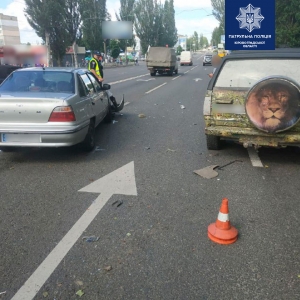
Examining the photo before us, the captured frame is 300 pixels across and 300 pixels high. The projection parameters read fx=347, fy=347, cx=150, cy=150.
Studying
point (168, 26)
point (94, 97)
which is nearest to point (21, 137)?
point (94, 97)

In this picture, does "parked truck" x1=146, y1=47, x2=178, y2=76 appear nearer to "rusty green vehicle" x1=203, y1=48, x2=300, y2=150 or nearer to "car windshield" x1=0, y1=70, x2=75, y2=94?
"car windshield" x1=0, y1=70, x2=75, y2=94

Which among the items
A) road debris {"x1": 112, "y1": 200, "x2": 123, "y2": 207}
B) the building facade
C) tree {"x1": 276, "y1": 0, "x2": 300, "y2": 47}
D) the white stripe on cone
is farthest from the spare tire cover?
tree {"x1": 276, "y1": 0, "x2": 300, "y2": 47}

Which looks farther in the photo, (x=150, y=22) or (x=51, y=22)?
(x=150, y=22)

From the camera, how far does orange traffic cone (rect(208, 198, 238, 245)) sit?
10.9 feet

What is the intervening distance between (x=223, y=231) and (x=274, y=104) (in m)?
2.34

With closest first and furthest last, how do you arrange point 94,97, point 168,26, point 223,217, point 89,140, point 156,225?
point 223,217 < point 156,225 < point 89,140 < point 94,97 < point 168,26

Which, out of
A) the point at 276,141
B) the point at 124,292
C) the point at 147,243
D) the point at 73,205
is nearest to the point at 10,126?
the point at 73,205

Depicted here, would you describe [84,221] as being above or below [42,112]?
below

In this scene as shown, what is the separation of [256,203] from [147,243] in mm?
1591

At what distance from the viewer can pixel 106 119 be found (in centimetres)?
917

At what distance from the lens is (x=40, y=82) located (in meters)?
6.02

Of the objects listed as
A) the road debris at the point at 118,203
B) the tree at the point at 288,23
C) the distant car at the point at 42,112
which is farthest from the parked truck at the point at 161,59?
the road debris at the point at 118,203

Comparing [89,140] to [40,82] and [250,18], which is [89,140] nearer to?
[40,82]

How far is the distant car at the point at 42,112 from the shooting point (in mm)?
5262
